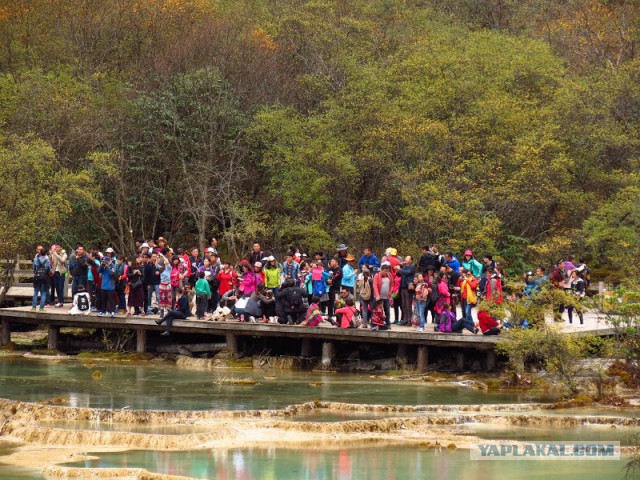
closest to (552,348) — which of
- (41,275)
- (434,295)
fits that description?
(434,295)

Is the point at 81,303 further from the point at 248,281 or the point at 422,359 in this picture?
the point at 422,359

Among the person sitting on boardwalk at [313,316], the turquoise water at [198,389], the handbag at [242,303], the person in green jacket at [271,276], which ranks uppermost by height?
the person in green jacket at [271,276]

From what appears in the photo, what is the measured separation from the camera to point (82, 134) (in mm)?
48062

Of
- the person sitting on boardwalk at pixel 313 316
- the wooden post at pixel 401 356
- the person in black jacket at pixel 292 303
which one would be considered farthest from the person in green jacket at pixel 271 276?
the wooden post at pixel 401 356

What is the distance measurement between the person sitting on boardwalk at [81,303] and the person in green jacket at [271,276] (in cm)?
502

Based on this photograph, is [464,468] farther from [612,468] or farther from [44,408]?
[44,408]

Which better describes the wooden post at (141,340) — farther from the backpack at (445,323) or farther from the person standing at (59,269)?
the backpack at (445,323)

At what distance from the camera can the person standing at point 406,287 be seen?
3181 centimetres

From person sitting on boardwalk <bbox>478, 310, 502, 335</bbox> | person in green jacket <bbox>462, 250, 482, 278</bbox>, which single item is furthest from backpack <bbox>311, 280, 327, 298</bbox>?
person sitting on boardwalk <bbox>478, 310, 502, 335</bbox>

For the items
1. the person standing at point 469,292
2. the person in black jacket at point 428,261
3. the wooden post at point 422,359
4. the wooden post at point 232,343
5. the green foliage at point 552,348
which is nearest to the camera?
the green foliage at point 552,348

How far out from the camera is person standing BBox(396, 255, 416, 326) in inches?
1252

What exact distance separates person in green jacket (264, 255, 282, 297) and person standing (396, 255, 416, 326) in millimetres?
3125

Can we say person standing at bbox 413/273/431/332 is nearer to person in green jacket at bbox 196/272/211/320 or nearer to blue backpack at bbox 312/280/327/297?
blue backpack at bbox 312/280/327/297

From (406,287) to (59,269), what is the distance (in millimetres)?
9921
